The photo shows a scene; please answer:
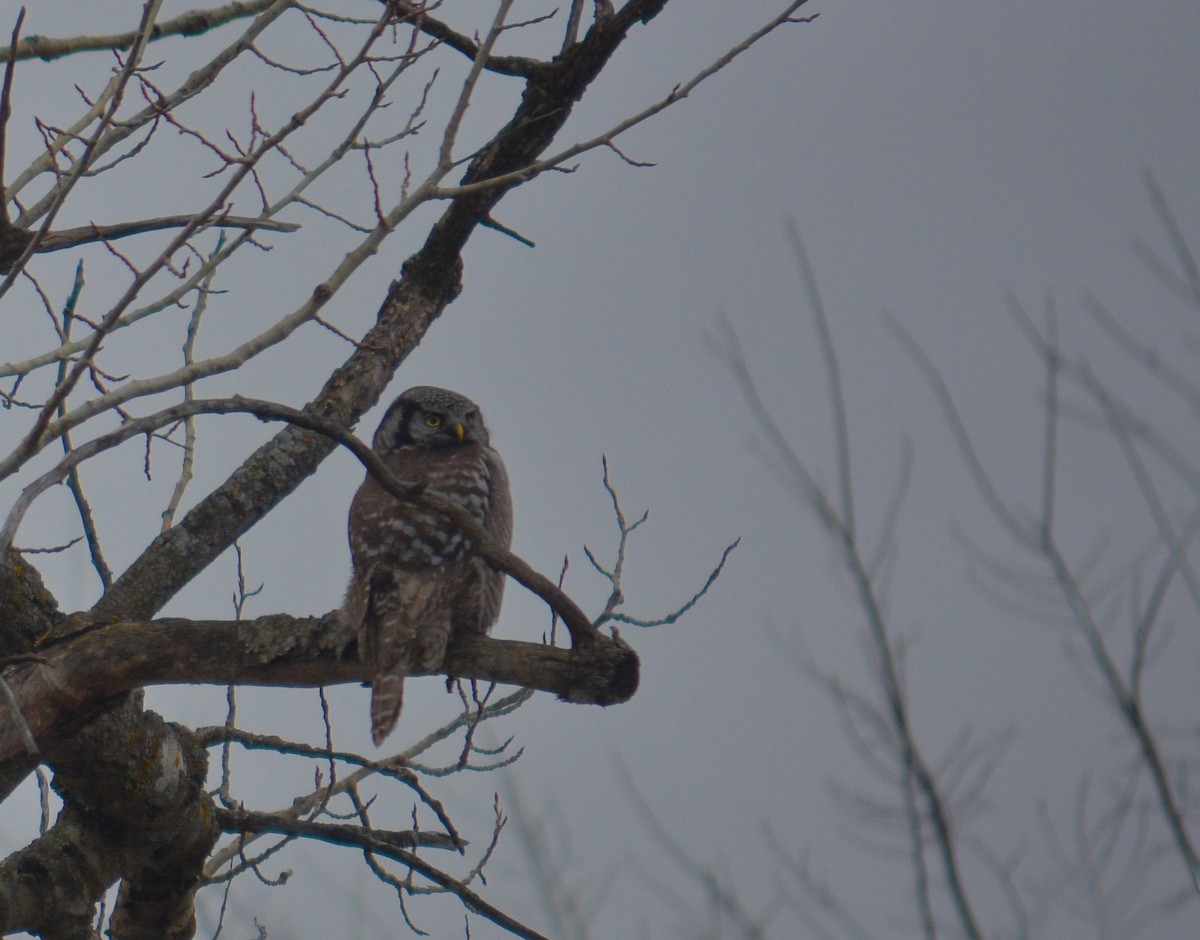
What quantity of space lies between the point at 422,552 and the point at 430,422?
156 cm

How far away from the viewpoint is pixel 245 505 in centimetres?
518

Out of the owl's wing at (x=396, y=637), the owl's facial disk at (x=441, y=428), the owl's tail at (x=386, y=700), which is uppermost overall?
the owl's facial disk at (x=441, y=428)

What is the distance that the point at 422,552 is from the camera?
5000 millimetres

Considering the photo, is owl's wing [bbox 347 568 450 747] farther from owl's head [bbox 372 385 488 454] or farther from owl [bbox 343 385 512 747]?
owl's head [bbox 372 385 488 454]

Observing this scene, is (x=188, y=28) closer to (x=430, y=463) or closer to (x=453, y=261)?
(x=453, y=261)

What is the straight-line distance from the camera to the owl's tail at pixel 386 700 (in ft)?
14.6

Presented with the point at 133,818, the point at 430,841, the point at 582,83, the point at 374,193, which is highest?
the point at 582,83

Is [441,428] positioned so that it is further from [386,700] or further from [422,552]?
[386,700]

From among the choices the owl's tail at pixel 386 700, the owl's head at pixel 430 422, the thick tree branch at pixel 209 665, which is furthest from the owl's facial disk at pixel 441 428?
the thick tree branch at pixel 209 665

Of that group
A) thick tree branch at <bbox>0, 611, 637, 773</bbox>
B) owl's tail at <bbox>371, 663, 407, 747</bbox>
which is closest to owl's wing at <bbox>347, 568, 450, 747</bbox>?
owl's tail at <bbox>371, 663, 407, 747</bbox>

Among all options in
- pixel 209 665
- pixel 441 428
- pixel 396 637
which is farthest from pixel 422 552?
pixel 441 428

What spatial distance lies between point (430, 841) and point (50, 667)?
1523 millimetres

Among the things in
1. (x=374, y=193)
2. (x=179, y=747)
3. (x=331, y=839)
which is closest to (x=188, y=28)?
(x=374, y=193)

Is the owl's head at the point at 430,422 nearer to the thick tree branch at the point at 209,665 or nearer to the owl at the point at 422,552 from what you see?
the owl at the point at 422,552
